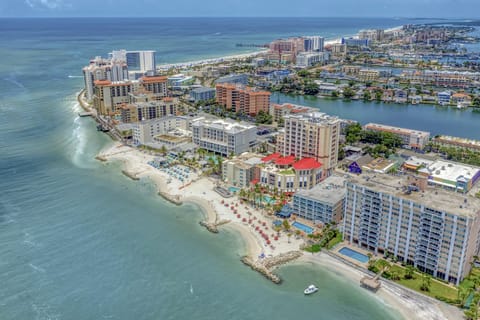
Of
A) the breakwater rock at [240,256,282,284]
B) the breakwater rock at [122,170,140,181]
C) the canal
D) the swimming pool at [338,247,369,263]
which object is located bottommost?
the breakwater rock at [240,256,282,284]

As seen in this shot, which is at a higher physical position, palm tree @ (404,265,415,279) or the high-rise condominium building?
the high-rise condominium building

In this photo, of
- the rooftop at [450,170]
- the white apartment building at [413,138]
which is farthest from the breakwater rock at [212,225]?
the white apartment building at [413,138]

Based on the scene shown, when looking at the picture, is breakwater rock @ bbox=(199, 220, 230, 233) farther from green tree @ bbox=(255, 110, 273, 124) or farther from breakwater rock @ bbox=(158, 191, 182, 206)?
green tree @ bbox=(255, 110, 273, 124)

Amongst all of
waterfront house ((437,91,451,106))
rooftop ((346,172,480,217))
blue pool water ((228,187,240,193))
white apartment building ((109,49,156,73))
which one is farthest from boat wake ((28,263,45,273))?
white apartment building ((109,49,156,73))

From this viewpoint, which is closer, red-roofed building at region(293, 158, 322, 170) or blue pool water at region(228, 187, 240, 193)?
red-roofed building at region(293, 158, 322, 170)

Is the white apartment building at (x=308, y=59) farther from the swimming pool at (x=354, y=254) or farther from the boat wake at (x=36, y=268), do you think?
the boat wake at (x=36, y=268)

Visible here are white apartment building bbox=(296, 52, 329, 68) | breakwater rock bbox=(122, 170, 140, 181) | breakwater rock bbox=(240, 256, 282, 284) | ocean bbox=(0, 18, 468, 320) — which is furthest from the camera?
white apartment building bbox=(296, 52, 329, 68)

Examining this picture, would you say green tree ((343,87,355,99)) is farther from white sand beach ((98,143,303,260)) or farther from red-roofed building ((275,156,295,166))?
white sand beach ((98,143,303,260))

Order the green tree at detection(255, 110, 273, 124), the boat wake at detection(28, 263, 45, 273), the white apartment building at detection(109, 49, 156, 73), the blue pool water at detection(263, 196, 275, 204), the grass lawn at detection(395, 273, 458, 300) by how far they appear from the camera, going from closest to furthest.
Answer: the grass lawn at detection(395, 273, 458, 300) → the boat wake at detection(28, 263, 45, 273) → the blue pool water at detection(263, 196, 275, 204) → the green tree at detection(255, 110, 273, 124) → the white apartment building at detection(109, 49, 156, 73)
